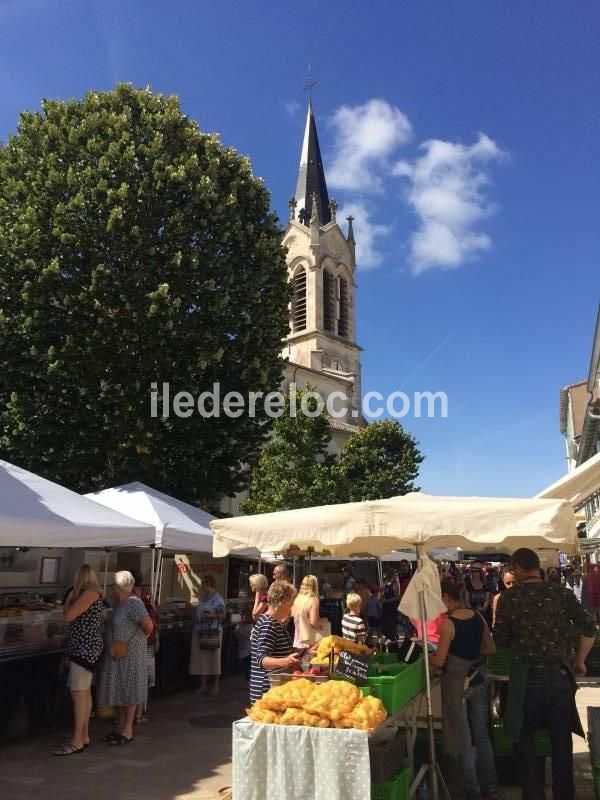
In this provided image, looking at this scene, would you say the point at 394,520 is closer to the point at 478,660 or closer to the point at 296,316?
the point at 478,660

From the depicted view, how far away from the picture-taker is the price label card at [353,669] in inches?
186

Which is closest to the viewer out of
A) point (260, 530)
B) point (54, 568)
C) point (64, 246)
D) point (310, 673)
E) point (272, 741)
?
point (272, 741)

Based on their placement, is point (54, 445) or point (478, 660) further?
point (54, 445)

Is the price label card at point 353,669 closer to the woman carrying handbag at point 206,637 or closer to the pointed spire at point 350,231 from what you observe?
the woman carrying handbag at point 206,637

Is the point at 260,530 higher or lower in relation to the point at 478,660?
higher

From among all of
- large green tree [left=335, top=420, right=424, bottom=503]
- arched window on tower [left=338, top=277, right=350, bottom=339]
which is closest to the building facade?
large green tree [left=335, top=420, right=424, bottom=503]

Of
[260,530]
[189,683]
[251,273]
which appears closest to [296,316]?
[251,273]

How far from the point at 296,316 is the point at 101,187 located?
4552cm

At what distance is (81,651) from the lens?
22.2 feet

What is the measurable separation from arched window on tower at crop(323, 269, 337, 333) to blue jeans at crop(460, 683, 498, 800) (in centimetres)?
5306

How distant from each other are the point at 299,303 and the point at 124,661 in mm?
52813

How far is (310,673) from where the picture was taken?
16.5ft

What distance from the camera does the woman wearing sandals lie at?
674 centimetres

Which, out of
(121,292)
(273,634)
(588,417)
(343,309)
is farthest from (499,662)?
(343,309)
